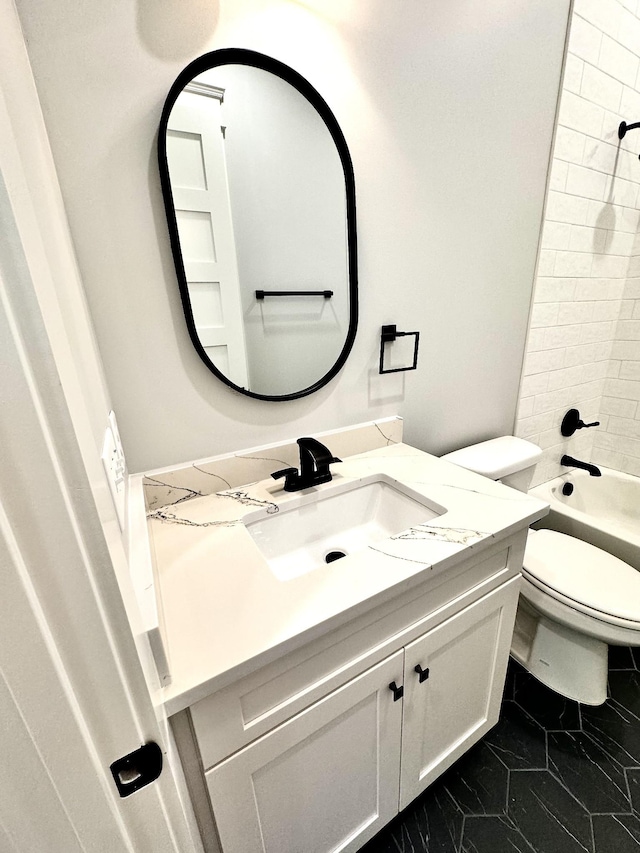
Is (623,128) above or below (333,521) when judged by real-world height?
above

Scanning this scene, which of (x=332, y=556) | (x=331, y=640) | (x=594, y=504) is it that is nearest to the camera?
(x=331, y=640)

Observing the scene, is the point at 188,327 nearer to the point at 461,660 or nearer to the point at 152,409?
the point at 152,409

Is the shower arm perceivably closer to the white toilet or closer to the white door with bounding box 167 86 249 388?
the white toilet

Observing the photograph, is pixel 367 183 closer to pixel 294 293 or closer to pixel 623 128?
pixel 294 293

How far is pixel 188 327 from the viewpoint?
2.76ft

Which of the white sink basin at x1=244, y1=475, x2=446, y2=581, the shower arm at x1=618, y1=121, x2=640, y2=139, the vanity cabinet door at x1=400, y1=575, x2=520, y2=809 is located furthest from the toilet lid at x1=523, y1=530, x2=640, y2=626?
the shower arm at x1=618, y1=121, x2=640, y2=139

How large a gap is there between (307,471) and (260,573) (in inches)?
13.6

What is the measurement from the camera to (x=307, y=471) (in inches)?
38.4

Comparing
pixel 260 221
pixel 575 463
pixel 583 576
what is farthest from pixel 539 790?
pixel 260 221

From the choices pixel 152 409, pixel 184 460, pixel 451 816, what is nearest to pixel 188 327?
pixel 152 409

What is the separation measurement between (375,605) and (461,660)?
1.48 ft

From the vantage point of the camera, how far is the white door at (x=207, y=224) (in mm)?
754

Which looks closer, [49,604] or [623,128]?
[49,604]

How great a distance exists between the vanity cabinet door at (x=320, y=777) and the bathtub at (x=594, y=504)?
1254mm
